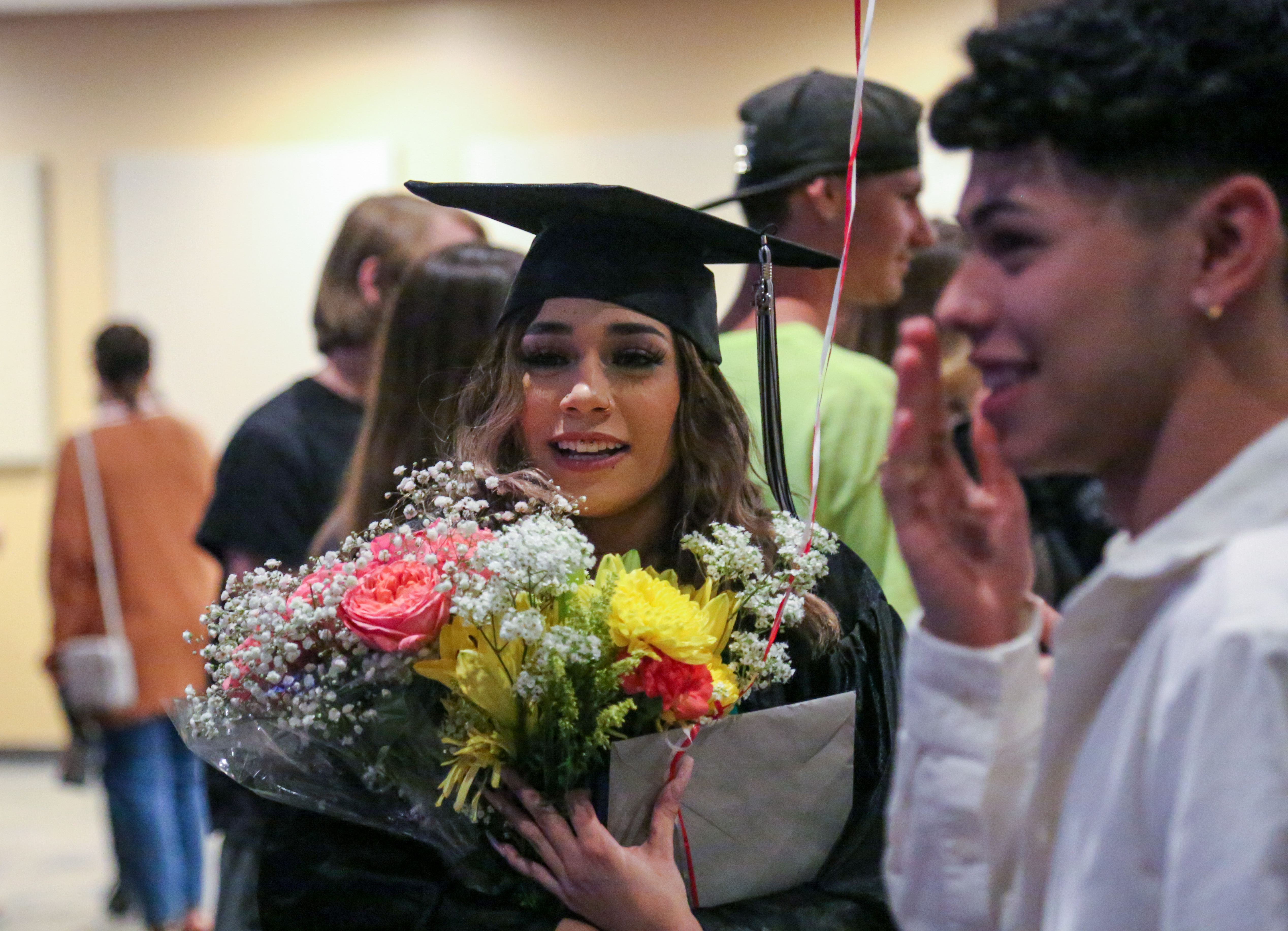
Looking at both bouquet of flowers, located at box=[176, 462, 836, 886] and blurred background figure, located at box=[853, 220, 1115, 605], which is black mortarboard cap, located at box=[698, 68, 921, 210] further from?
bouquet of flowers, located at box=[176, 462, 836, 886]

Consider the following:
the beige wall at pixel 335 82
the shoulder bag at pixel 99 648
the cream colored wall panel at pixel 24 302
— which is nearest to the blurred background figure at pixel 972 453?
the shoulder bag at pixel 99 648

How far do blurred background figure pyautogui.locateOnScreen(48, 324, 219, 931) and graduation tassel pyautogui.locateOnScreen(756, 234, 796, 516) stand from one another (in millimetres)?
2944

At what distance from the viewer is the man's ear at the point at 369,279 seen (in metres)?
2.90

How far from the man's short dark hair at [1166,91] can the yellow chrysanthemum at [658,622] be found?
0.57 meters

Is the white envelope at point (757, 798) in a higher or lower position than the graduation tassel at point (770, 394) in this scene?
lower

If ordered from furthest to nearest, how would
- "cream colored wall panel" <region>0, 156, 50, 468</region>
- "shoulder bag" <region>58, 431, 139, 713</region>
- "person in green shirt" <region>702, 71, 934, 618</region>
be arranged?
"cream colored wall panel" <region>0, 156, 50, 468</region> < "shoulder bag" <region>58, 431, 139, 713</region> < "person in green shirt" <region>702, 71, 934, 618</region>

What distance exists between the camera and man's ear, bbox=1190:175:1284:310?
3.06 feet

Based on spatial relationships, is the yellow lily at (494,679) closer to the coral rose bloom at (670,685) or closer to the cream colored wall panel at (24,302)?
the coral rose bloom at (670,685)

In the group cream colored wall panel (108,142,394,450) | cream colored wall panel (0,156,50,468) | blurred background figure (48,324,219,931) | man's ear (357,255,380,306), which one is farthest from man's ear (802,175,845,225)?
cream colored wall panel (0,156,50,468)

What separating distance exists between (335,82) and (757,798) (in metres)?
5.51

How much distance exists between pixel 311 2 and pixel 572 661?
561 centimetres

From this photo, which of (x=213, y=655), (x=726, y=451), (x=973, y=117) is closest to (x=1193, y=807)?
(x=973, y=117)

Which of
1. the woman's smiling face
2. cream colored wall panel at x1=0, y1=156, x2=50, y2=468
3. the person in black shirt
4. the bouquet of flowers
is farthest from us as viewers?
cream colored wall panel at x1=0, y1=156, x2=50, y2=468

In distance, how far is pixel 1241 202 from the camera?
0.94 meters
